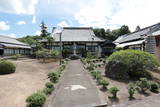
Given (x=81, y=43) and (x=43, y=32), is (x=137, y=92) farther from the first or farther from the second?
(x=43, y=32)

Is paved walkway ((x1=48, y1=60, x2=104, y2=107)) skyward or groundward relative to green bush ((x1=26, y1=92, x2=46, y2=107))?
groundward

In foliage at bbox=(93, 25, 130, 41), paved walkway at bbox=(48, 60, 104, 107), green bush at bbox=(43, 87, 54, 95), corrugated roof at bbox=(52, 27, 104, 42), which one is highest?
foliage at bbox=(93, 25, 130, 41)

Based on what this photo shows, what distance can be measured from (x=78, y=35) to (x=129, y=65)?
76.6 feet

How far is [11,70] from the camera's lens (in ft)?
39.3

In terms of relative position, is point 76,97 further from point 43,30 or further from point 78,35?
point 43,30

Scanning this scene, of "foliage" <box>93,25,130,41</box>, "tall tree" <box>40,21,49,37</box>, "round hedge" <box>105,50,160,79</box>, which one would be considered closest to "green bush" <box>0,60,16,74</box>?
"round hedge" <box>105,50,160,79</box>

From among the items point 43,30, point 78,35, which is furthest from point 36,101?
point 43,30

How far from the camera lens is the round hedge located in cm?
996

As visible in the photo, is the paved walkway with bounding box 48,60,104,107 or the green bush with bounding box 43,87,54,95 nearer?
the paved walkway with bounding box 48,60,104,107

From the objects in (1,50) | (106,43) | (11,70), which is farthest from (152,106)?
(1,50)

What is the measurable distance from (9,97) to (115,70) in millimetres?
6824

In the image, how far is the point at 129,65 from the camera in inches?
392

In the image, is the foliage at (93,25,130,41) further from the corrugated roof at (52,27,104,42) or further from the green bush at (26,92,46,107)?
the green bush at (26,92,46,107)

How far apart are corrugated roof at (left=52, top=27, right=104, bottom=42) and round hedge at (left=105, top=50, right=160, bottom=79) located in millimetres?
19707
